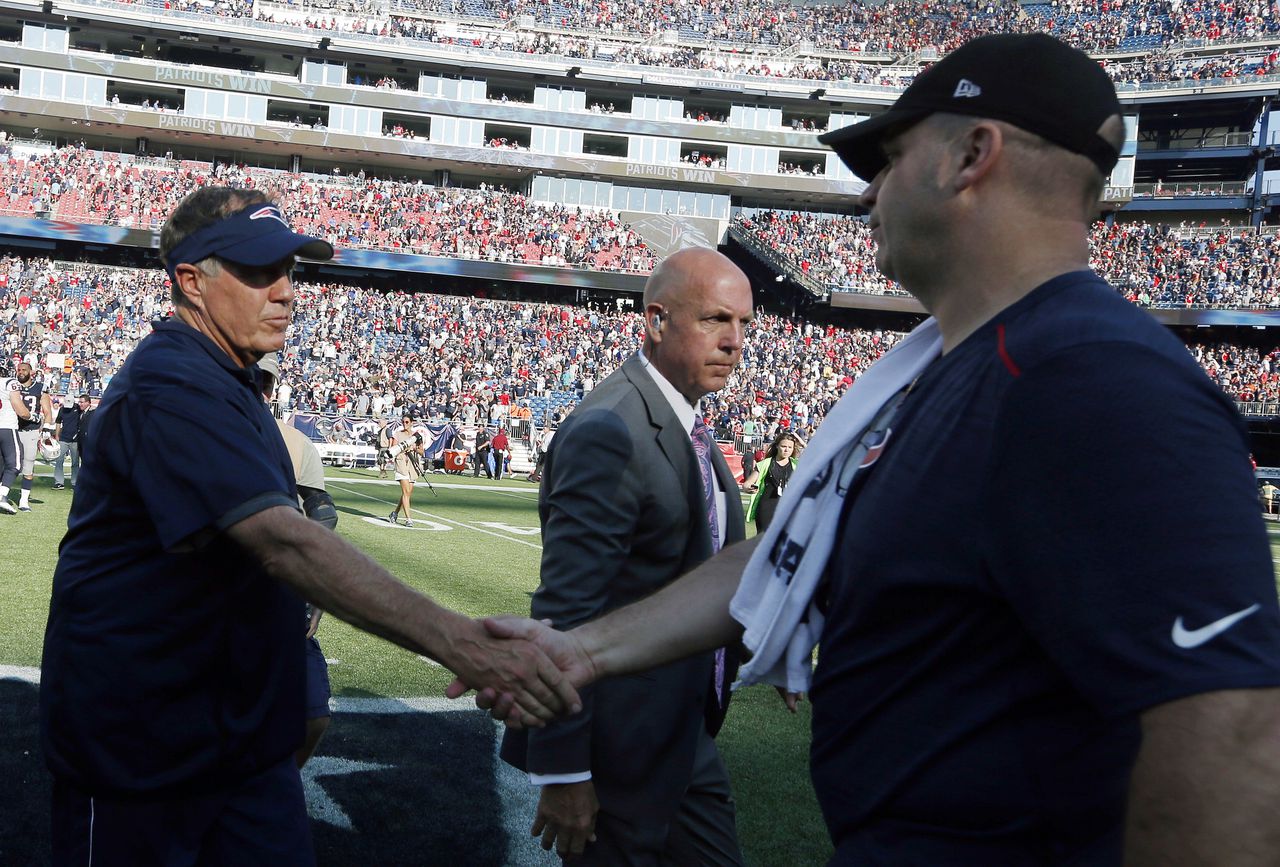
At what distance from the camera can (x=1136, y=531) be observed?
1182 mm

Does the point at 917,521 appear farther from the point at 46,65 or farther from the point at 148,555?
the point at 46,65

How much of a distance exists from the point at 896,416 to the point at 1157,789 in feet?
2.07

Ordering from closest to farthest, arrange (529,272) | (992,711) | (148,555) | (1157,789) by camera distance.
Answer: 1. (1157,789)
2. (992,711)
3. (148,555)
4. (529,272)

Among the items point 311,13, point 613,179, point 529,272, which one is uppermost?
point 311,13

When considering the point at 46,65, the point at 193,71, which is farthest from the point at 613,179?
the point at 46,65

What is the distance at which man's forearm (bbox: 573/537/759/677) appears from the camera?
2.14 metres

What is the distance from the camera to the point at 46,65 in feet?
179

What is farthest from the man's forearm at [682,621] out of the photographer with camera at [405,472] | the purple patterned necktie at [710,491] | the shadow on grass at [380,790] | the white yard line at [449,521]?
the photographer with camera at [405,472]

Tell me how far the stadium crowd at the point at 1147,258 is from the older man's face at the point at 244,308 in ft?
165

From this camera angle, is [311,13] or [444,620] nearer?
[444,620]

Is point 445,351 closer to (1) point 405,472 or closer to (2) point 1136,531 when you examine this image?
(1) point 405,472

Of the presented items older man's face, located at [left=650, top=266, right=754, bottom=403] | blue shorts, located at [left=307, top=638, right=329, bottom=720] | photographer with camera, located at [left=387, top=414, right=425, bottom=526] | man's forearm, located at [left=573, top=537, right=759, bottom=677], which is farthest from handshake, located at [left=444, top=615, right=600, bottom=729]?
photographer with camera, located at [left=387, top=414, right=425, bottom=526]

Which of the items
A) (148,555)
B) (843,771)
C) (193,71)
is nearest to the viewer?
(843,771)

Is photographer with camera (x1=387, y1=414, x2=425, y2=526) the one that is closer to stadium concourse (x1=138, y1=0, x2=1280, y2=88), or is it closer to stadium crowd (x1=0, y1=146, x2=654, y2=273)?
stadium crowd (x1=0, y1=146, x2=654, y2=273)
